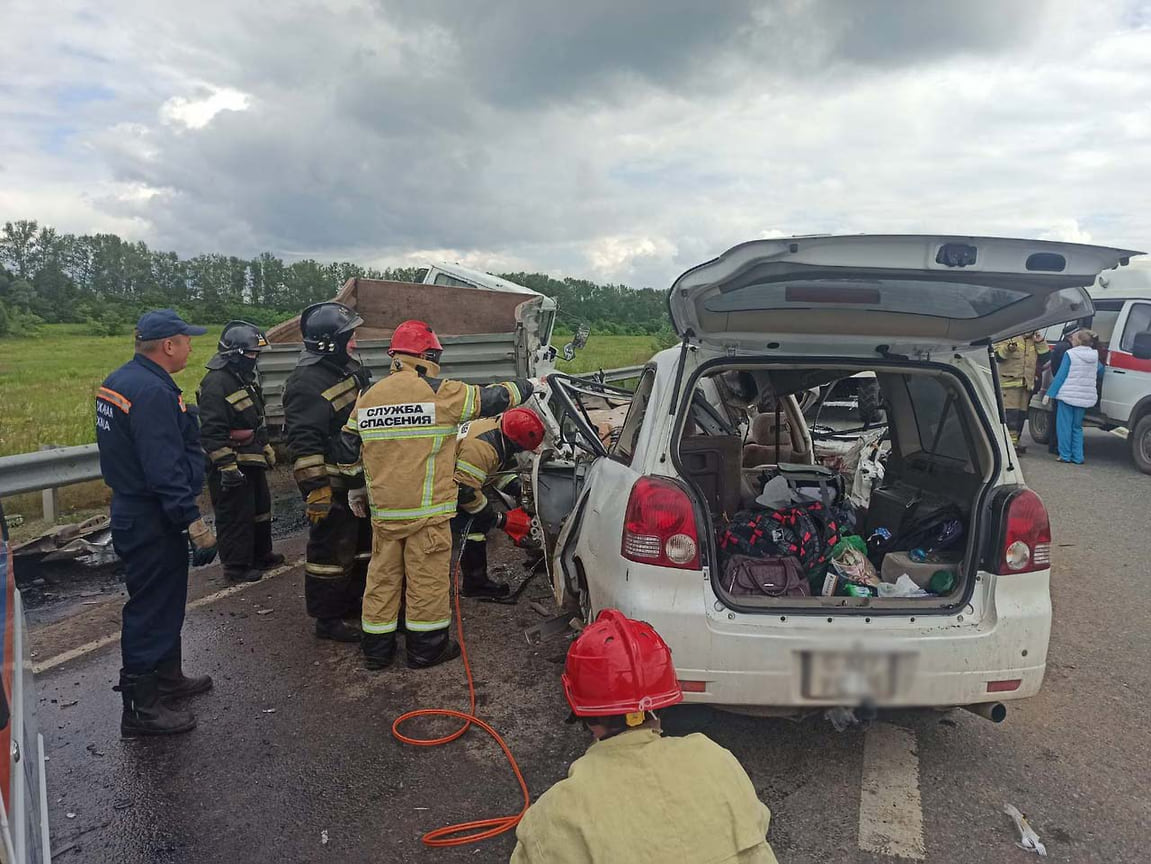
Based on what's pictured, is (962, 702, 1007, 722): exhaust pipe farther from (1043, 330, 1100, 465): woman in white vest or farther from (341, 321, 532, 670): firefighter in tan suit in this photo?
(1043, 330, 1100, 465): woman in white vest

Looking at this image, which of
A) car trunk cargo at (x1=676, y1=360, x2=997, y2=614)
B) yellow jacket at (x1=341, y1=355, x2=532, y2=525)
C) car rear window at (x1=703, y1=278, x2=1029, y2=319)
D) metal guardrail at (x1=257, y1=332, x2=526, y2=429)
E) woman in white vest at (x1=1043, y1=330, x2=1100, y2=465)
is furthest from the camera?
woman in white vest at (x1=1043, y1=330, x2=1100, y2=465)

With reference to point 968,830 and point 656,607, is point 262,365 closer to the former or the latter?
point 656,607

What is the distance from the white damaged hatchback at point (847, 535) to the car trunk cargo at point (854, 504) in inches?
0.5

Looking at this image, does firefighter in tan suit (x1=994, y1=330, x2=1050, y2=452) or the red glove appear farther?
firefighter in tan suit (x1=994, y1=330, x2=1050, y2=452)

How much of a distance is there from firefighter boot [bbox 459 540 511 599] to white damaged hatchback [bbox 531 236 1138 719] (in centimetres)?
143

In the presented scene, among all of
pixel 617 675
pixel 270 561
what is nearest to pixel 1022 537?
pixel 617 675

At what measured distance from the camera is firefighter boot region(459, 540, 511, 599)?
5230 mm

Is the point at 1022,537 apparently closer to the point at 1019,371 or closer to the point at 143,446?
the point at 143,446

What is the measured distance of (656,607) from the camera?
2.86 meters

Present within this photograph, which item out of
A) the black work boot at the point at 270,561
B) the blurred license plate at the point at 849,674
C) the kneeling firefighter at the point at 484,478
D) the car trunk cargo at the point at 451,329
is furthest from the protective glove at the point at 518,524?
the car trunk cargo at the point at 451,329

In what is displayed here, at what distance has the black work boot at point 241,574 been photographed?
219 inches

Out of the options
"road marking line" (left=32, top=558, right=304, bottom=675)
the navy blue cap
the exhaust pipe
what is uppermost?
the navy blue cap

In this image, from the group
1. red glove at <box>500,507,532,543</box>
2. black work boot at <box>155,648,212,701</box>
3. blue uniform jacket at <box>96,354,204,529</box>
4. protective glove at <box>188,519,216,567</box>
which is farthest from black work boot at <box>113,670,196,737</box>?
red glove at <box>500,507,532,543</box>

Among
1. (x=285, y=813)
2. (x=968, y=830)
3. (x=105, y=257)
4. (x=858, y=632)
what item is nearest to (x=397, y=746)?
(x=285, y=813)
